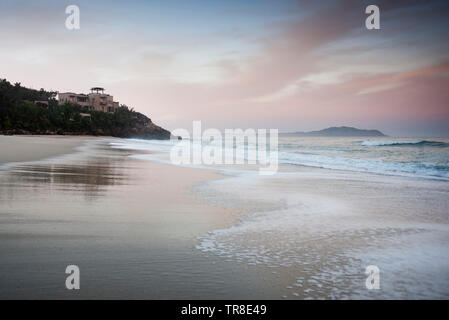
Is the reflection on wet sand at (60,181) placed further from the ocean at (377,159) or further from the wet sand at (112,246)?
the ocean at (377,159)

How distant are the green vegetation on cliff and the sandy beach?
218 ft

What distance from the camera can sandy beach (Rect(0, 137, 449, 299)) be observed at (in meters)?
2.97

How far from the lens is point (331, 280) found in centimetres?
321

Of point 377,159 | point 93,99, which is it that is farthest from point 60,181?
point 93,99

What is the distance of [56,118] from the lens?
75.4 m

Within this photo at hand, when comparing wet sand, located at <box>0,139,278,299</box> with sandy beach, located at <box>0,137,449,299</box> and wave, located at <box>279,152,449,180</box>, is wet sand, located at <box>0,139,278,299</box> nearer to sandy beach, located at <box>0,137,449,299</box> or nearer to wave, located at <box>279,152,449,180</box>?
sandy beach, located at <box>0,137,449,299</box>

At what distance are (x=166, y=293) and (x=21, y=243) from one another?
84.5 inches

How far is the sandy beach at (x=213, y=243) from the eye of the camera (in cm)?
297

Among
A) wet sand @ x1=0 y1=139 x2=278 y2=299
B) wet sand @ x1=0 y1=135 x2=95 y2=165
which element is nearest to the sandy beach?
wet sand @ x1=0 y1=139 x2=278 y2=299

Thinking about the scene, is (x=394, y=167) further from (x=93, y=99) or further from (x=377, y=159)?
(x=93, y=99)

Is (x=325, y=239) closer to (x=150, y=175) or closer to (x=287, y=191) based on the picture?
(x=287, y=191)

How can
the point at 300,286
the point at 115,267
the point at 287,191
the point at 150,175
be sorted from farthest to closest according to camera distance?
1. the point at 150,175
2. the point at 287,191
3. the point at 115,267
4. the point at 300,286
